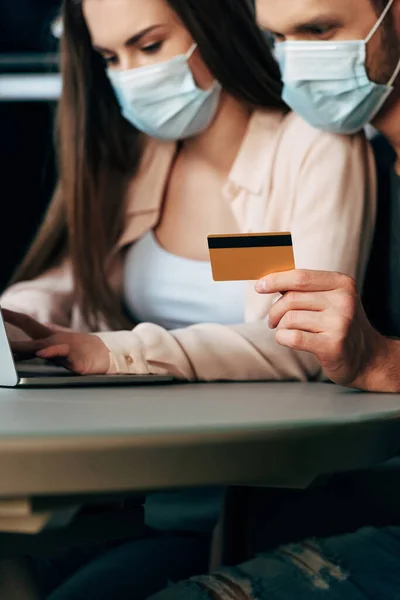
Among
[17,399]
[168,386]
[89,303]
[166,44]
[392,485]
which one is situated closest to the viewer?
[17,399]

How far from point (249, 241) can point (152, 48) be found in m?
0.73

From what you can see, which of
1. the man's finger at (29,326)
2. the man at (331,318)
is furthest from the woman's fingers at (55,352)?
the man at (331,318)

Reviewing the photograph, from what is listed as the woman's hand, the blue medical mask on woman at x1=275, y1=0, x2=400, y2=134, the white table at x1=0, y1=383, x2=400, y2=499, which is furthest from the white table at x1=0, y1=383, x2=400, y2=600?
the blue medical mask on woman at x1=275, y1=0, x2=400, y2=134

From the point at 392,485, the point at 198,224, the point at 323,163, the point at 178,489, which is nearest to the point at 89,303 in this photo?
the point at 198,224

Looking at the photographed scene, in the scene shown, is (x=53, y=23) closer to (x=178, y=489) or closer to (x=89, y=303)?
(x=89, y=303)

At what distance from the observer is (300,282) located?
0.92 meters

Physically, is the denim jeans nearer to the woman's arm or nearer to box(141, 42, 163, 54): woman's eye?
the woman's arm

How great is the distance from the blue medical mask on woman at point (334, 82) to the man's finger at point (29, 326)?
552mm

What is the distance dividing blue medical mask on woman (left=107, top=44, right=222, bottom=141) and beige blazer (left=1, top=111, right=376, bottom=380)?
82 millimetres

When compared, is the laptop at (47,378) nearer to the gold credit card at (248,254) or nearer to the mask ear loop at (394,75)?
the gold credit card at (248,254)

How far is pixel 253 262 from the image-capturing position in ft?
2.88

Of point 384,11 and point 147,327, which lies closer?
point 147,327

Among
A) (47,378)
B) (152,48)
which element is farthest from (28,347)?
Answer: (152,48)

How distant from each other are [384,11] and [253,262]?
0.63 metres
